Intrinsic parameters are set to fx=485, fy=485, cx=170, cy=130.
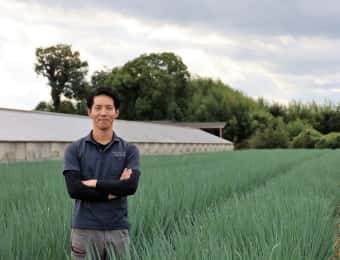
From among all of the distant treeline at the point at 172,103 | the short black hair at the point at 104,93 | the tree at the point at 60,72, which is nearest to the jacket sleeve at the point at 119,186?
the short black hair at the point at 104,93

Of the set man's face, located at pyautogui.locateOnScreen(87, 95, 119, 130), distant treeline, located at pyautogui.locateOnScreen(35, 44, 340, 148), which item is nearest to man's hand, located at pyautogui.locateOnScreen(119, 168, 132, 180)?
man's face, located at pyautogui.locateOnScreen(87, 95, 119, 130)

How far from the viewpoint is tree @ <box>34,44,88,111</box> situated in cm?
4228

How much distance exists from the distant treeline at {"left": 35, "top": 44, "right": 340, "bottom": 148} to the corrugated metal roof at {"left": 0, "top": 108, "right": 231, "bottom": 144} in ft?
48.8

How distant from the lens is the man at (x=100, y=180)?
6.77ft

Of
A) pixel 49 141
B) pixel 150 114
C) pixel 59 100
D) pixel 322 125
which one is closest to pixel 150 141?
pixel 49 141

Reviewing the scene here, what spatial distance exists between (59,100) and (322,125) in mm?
24248

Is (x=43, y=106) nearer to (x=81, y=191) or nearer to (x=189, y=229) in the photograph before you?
(x=189, y=229)

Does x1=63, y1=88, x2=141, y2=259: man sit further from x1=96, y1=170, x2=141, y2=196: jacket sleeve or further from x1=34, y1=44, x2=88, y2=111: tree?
x1=34, y1=44, x2=88, y2=111: tree

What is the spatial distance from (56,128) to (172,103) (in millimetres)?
25233

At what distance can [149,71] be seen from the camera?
38.7 metres

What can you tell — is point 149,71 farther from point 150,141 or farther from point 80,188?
point 80,188

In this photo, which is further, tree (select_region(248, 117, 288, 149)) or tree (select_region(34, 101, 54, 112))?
tree (select_region(34, 101, 54, 112))

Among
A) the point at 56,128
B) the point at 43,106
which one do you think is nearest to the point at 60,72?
the point at 43,106

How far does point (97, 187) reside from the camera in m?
2.03
